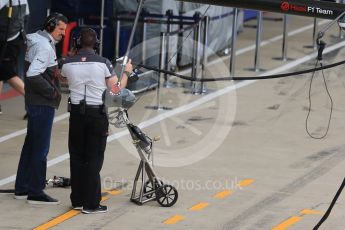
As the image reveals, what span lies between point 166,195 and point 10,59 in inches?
181

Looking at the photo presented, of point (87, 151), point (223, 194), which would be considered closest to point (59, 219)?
point (87, 151)

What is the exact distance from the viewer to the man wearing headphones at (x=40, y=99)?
35.5ft

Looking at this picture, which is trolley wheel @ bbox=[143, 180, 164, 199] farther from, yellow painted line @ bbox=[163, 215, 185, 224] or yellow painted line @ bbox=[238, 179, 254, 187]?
yellow painted line @ bbox=[238, 179, 254, 187]

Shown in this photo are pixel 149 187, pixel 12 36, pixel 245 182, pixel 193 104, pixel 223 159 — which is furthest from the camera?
pixel 193 104

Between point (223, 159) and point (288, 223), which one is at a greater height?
point (223, 159)

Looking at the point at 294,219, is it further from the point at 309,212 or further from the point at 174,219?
Answer: the point at 174,219

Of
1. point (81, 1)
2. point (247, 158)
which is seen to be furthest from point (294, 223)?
point (81, 1)

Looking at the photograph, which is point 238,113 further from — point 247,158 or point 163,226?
point 163,226

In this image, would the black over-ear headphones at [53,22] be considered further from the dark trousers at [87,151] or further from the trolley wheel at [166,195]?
the trolley wheel at [166,195]

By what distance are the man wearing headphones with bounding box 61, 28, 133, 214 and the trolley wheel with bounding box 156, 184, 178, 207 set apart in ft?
2.14

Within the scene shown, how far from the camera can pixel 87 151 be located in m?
10.6

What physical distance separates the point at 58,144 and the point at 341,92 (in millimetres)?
5518

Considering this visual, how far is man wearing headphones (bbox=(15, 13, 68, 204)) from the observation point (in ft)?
35.5

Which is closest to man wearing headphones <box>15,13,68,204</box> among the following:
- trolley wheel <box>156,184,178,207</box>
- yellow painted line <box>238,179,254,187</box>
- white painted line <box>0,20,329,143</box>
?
trolley wheel <box>156,184,178,207</box>
